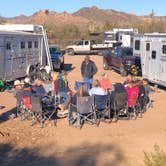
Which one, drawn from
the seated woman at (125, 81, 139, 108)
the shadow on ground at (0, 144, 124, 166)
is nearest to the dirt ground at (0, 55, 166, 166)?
the shadow on ground at (0, 144, 124, 166)

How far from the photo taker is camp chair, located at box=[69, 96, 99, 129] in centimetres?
1135

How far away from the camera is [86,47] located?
39938 mm

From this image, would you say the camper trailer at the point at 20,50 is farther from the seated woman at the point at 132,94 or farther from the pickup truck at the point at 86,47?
the pickup truck at the point at 86,47

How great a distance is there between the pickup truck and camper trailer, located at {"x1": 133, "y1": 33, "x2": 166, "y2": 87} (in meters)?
19.6

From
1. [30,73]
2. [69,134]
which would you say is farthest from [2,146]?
[30,73]

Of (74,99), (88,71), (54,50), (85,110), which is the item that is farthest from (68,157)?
(54,50)

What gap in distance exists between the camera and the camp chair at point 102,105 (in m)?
11.6

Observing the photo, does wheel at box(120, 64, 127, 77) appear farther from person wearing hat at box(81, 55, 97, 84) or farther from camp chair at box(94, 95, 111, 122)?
camp chair at box(94, 95, 111, 122)

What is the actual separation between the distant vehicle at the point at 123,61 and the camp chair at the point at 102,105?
407 inches

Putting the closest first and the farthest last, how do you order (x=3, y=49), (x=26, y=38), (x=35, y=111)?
(x=35, y=111) < (x=3, y=49) < (x=26, y=38)

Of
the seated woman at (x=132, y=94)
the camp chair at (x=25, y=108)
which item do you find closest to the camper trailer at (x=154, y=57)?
the seated woman at (x=132, y=94)

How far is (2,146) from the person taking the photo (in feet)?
32.4

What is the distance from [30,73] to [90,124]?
360 inches

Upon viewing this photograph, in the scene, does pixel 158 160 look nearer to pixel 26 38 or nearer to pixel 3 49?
pixel 3 49
